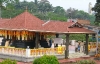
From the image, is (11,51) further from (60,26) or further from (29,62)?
(60,26)

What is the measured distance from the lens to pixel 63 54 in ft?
67.9

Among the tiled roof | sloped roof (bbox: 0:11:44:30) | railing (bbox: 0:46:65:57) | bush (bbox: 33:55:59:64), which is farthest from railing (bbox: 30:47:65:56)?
bush (bbox: 33:55:59:64)

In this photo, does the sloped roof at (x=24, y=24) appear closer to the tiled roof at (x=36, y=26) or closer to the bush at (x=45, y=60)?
the tiled roof at (x=36, y=26)

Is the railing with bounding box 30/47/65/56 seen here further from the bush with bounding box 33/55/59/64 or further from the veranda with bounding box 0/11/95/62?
the bush with bounding box 33/55/59/64

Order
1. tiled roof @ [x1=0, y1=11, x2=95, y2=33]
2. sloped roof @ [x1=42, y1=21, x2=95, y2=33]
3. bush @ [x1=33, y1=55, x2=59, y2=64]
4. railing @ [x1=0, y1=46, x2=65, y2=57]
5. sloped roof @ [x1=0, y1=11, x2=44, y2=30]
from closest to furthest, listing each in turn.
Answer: bush @ [x1=33, y1=55, x2=59, y2=64]
railing @ [x1=0, y1=46, x2=65, y2=57]
sloped roof @ [x1=0, y1=11, x2=44, y2=30]
tiled roof @ [x1=0, y1=11, x2=95, y2=33]
sloped roof @ [x1=42, y1=21, x2=95, y2=33]

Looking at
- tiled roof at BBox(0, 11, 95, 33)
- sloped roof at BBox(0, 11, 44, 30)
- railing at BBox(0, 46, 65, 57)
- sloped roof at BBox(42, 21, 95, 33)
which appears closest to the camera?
railing at BBox(0, 46, 65, 57)

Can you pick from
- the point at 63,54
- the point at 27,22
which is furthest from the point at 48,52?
the point at 27,22

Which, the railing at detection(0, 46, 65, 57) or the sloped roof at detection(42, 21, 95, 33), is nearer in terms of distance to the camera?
the railing at detection(0, 46, 65, 57)

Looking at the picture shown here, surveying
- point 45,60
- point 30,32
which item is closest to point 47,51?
point 30,32

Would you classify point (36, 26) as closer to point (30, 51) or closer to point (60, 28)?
point (60, 28)

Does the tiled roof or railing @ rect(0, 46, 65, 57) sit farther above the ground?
the tiled roof

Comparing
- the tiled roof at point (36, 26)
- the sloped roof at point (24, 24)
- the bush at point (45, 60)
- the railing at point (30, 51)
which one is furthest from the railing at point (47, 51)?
the bush at point (45, 60)

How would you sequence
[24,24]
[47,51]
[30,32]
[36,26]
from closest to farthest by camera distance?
1. [24,24]
2. [47,51]
3. [36,26]
4. [30,32]

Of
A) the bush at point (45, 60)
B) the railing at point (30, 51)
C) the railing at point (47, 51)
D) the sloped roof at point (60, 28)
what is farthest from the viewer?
the sloped roof at point (60, 28)
